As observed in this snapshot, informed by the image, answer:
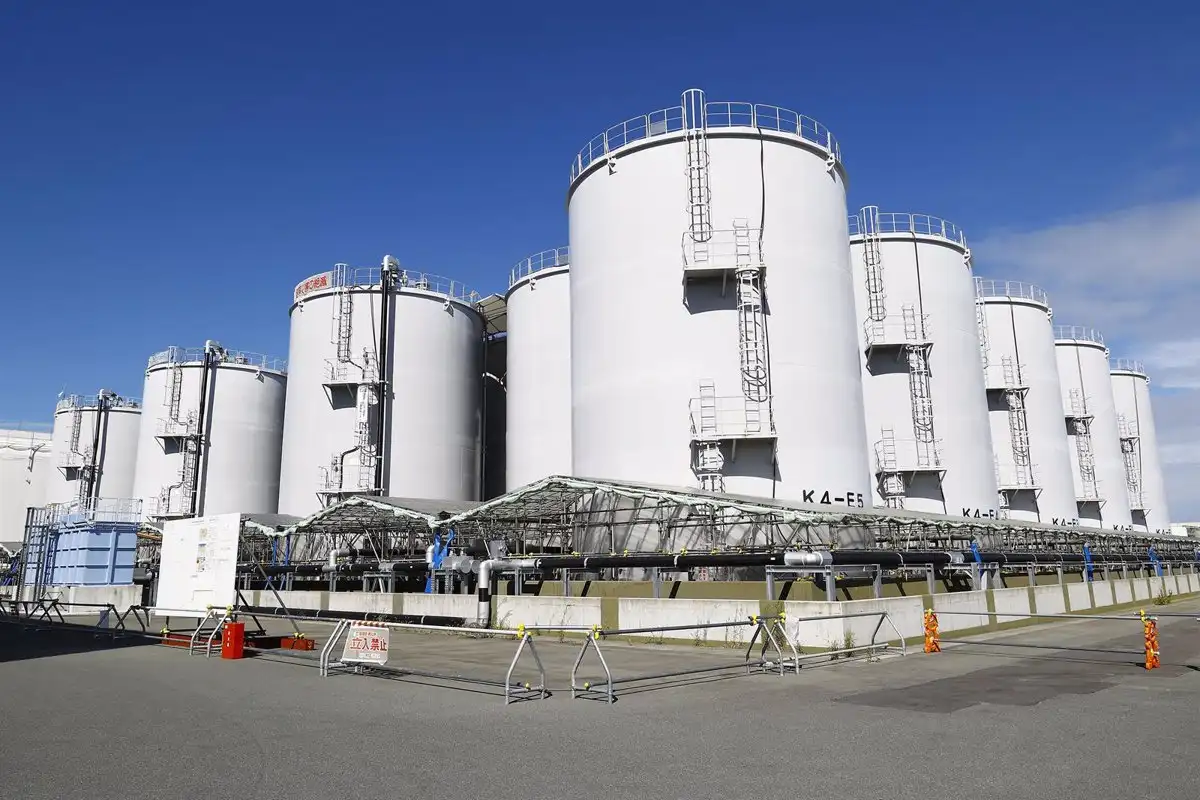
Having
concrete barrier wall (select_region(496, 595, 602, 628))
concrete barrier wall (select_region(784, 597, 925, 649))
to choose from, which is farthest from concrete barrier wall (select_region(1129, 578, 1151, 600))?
concrete barrier wall (select_region(496, 595, 602, 628))

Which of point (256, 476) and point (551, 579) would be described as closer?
point (551, 579)

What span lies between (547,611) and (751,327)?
480 inches

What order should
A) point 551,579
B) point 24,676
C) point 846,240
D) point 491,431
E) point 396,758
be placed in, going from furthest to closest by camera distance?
point 491,431
point 846,240
point 551,579
point 24,676
point 396,758

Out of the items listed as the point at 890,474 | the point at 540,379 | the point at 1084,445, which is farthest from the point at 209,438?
the point at 1084,445

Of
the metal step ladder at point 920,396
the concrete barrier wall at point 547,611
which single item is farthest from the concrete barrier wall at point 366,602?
the metal step ladder at point 920,396

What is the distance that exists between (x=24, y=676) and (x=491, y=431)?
39194 millimetres

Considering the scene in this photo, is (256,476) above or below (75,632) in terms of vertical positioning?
above

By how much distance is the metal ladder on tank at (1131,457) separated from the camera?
2506 inches

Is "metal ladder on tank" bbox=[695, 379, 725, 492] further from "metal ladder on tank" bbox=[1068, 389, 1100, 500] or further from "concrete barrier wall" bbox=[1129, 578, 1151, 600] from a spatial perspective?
"metal ladder on tank" bbox=[1068, 389, 1100, 500]

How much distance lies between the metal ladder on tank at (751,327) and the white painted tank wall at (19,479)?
68077 millimetres

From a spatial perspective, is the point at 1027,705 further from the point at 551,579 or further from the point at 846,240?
the point at 846,240

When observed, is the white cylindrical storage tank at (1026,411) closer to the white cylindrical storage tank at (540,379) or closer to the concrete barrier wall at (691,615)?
the white cylindrical storage tank at (540,379)

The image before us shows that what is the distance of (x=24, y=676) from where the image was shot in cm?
1471

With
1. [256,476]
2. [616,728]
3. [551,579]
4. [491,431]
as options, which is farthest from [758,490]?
[256,476]
